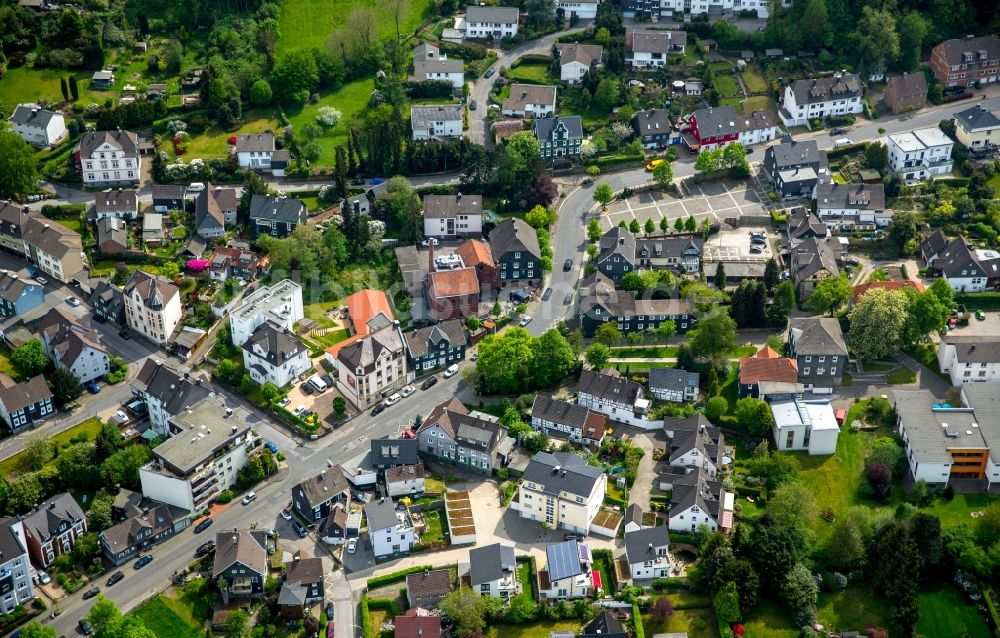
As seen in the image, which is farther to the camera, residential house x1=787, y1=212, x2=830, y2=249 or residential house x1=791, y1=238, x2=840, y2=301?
residential house x1=787, y1=212, x2=830, y2=249

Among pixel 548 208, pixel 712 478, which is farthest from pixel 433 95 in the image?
pixel 712 478

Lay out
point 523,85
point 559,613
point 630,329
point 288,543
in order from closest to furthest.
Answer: point 559,613
point 288,543
point 630,329
point 523,85

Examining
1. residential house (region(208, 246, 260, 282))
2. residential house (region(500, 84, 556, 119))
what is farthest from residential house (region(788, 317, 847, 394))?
residential house (region(208, 246, 260, 282))

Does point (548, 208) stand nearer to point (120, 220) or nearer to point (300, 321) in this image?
point (300, 321)

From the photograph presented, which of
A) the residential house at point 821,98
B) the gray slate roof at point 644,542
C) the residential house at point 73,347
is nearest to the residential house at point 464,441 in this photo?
the gray slate roof at point 644,542

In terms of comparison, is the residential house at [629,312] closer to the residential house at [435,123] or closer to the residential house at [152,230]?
the residential house at [435,123]

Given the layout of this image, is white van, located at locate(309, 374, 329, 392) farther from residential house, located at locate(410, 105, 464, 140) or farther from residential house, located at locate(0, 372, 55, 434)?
residential house, located at locate(410, 105, 464, 140)

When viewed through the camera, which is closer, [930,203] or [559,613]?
[559,613]
